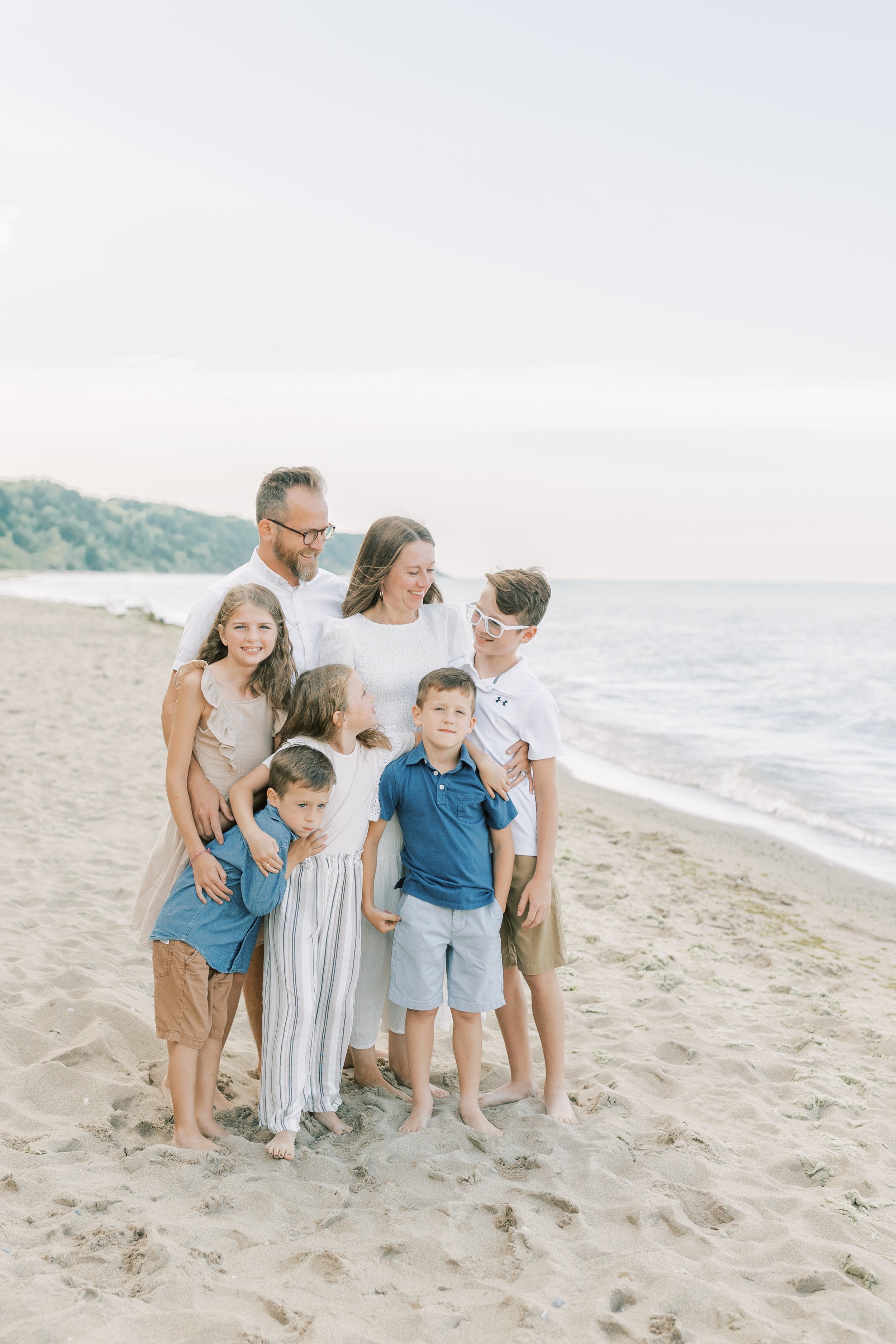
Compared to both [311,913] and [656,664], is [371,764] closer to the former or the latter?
[311,913]

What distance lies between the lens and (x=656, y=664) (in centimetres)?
2277

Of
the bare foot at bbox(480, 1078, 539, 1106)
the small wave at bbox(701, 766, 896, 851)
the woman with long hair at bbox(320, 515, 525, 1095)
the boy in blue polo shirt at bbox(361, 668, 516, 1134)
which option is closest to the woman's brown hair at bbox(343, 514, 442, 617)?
the woman with long hair at bbox(320, 515, 525, 1095)

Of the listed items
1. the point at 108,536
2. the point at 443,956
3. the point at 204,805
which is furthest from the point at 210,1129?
the point at 108,536

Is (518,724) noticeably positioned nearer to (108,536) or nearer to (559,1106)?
(559,1106)

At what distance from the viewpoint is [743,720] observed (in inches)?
545

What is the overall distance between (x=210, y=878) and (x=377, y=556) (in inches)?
44.0

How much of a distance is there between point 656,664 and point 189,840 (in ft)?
67.8

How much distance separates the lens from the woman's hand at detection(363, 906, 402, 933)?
3033 mm

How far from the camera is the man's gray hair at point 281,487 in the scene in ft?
10.1

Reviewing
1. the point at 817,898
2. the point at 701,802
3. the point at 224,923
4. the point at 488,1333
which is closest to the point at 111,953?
the point at 224,923

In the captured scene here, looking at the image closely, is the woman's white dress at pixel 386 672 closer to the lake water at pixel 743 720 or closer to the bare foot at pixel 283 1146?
the bare foot at pixel 283 1146

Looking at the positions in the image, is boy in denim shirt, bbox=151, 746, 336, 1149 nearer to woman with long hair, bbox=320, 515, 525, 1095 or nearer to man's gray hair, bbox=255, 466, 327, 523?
woman with long hair, bbox=320, 515, 525, 1095

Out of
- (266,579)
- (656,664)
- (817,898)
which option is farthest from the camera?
(656,664)

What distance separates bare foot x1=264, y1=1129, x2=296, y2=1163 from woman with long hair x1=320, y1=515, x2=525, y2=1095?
388 mm
